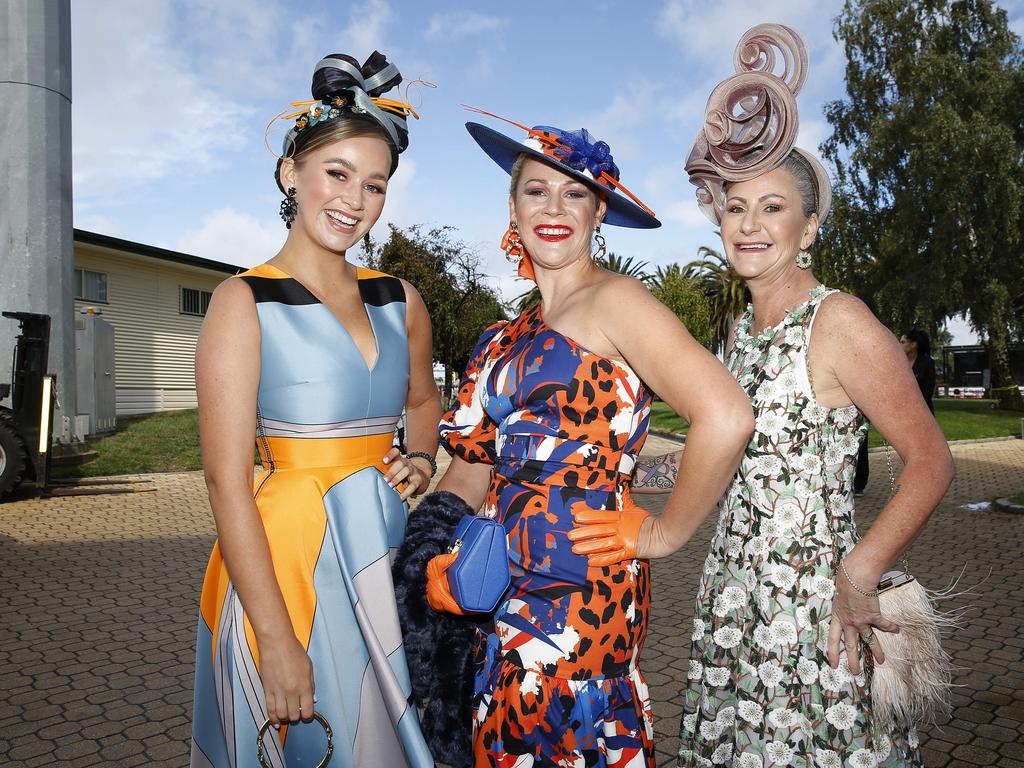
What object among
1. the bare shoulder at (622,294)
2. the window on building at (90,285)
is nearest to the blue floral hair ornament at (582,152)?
the bare shoulder at (622,294)

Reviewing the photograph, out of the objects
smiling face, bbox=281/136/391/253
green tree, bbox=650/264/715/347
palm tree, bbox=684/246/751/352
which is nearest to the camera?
smiling face, bbox=281/136/391/253

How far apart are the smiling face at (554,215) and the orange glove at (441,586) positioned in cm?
95

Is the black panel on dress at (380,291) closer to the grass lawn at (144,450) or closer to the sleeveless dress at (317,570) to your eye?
the sleeveless dress at (317,570)

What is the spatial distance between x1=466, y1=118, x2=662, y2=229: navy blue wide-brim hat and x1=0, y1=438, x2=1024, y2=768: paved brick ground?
2824 millimetres

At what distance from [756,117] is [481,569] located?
1687mm

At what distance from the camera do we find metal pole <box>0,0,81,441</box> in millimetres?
13531

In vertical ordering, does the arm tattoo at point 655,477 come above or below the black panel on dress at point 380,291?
below

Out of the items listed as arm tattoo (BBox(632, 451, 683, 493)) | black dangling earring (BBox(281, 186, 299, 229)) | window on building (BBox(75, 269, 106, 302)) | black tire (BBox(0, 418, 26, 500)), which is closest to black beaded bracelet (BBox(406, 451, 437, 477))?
arm tattoo (BBox(632, 451, 683, 493))

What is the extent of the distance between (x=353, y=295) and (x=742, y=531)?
4.77 ft

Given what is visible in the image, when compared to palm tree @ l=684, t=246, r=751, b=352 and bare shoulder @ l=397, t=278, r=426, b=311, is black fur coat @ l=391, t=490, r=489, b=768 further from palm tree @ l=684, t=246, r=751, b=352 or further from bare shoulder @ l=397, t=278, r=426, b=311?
palm tree @ l=684, t=246, r=751, b=352

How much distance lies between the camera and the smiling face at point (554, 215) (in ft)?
7.70

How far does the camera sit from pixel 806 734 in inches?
86.7

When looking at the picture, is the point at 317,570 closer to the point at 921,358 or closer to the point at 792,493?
the point at 792,493

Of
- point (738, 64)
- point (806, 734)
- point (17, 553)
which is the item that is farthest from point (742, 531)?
point (17, 553)
